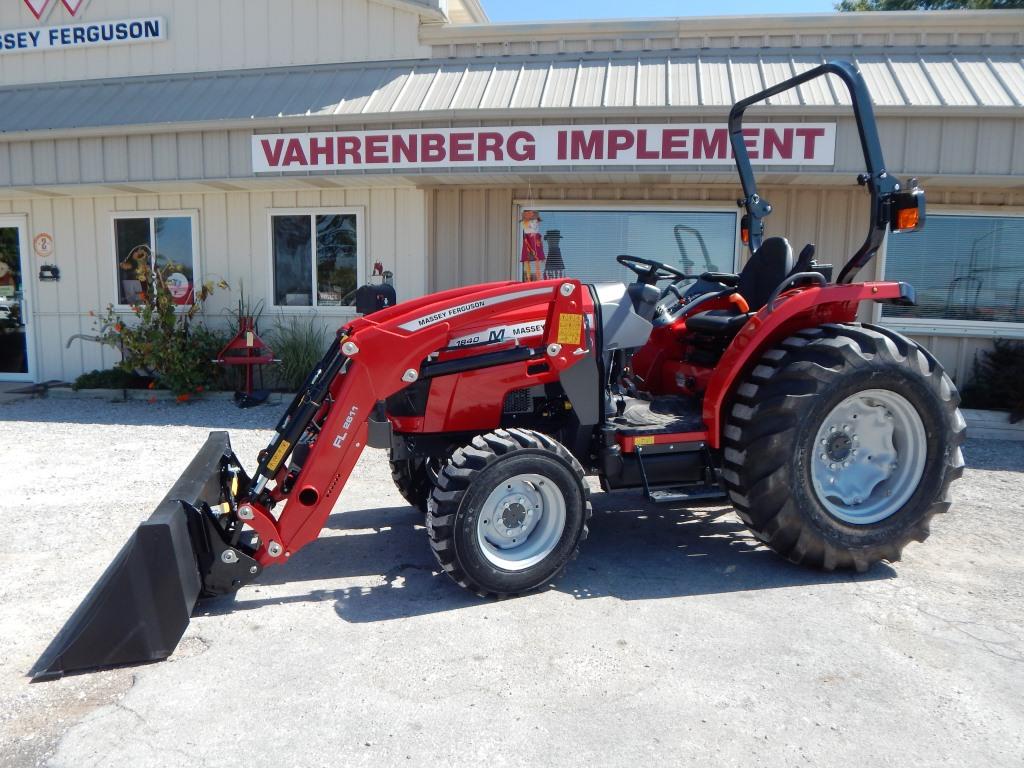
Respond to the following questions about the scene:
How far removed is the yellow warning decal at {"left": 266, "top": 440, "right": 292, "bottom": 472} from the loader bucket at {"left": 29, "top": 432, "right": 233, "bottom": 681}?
52 cm

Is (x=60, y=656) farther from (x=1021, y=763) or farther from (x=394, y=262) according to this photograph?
(x=394, y=262)

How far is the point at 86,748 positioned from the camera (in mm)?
2354

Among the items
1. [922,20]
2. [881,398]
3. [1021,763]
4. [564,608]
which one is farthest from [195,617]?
[922,20]

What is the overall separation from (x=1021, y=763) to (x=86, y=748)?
3.03 meters

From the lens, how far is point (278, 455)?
3355 mm

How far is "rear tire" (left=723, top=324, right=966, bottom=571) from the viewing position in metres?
3.62

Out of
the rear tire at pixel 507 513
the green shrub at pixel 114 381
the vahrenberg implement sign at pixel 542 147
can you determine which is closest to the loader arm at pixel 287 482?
the rear tire at pixel 507 513

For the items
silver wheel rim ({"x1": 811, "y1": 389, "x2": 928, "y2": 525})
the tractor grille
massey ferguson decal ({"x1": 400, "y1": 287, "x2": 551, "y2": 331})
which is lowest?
silver wheel rim ({"x1": 811, "y1": 389, "x2": 928, "y2": 525})

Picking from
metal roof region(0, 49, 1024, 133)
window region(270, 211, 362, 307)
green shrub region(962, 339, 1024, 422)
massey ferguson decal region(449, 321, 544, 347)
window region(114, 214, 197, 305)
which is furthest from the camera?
window region(114, 214, 197, 305)

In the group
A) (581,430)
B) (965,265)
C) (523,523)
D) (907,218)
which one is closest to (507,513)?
(523,523)

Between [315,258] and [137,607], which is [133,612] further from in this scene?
[315,258]

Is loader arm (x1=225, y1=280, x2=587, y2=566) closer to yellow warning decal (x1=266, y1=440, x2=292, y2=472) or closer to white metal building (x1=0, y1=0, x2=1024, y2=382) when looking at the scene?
yellow warning decal (x1=266, y1=440, x2=292, y2=472)

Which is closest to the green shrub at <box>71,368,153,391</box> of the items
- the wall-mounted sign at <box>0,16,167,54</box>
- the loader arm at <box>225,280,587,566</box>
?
the wall-mounted sign at <box>0,16,167,54</box>

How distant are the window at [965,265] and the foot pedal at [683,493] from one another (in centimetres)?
549
